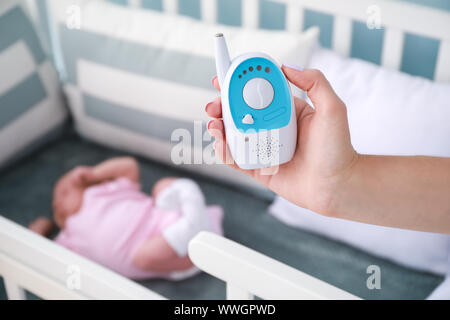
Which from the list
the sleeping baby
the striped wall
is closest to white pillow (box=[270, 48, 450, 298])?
the sleeping baby

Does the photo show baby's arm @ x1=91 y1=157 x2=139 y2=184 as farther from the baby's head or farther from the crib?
the crib

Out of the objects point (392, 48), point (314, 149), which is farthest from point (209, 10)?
point (314, 149)

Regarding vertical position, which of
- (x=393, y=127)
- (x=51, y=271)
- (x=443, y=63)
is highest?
(x=443, y=63)

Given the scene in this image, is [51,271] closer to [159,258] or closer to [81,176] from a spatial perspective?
[159,258]

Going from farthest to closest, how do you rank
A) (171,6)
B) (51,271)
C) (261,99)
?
(171,6) → (51,271) → (261,99)

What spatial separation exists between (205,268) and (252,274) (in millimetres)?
70

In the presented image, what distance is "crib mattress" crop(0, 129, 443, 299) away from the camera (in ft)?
3.46

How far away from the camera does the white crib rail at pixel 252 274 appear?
66cm

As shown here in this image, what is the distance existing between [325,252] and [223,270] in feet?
1.54

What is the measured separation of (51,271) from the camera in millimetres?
794

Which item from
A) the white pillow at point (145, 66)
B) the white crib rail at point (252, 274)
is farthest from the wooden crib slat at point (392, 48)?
the white crib rail at point (252, 274)

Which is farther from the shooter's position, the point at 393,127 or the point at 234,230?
the point at 234,230

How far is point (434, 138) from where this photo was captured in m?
1.01
